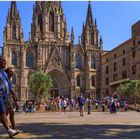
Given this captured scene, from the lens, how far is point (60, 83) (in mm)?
82125

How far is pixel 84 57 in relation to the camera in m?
Result: 85.8

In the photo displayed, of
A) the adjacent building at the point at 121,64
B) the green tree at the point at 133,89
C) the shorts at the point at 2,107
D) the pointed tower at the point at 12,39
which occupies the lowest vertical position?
the shorts at the point at 2,107

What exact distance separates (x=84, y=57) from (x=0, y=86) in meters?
77.2

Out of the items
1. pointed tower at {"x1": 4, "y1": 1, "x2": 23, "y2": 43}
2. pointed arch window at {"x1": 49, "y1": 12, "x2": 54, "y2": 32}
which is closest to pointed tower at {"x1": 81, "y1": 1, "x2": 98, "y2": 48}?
pointed arch window at {"x1": 49, "y1": 12, "x2": 54, "y2": 32}

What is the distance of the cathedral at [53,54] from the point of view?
262 feet

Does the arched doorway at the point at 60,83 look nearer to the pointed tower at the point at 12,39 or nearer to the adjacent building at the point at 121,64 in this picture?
the pointed tower at the point at 12,39

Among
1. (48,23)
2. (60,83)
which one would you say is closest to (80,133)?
(60,83)

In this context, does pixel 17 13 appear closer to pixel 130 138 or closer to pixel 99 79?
pixel 99 79

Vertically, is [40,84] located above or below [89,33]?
below

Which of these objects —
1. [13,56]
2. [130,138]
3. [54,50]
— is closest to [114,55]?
[54,50]

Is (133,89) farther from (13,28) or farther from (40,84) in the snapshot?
(13,28)

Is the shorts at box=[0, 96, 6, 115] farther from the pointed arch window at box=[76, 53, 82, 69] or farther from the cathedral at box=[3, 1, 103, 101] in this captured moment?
the pointed arch window at box=[76, 53, 82, 69]

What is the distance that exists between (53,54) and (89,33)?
1115 cm

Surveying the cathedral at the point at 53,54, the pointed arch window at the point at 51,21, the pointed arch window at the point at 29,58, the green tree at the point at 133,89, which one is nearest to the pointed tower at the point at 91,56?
the cathedral at the point at 53,54
